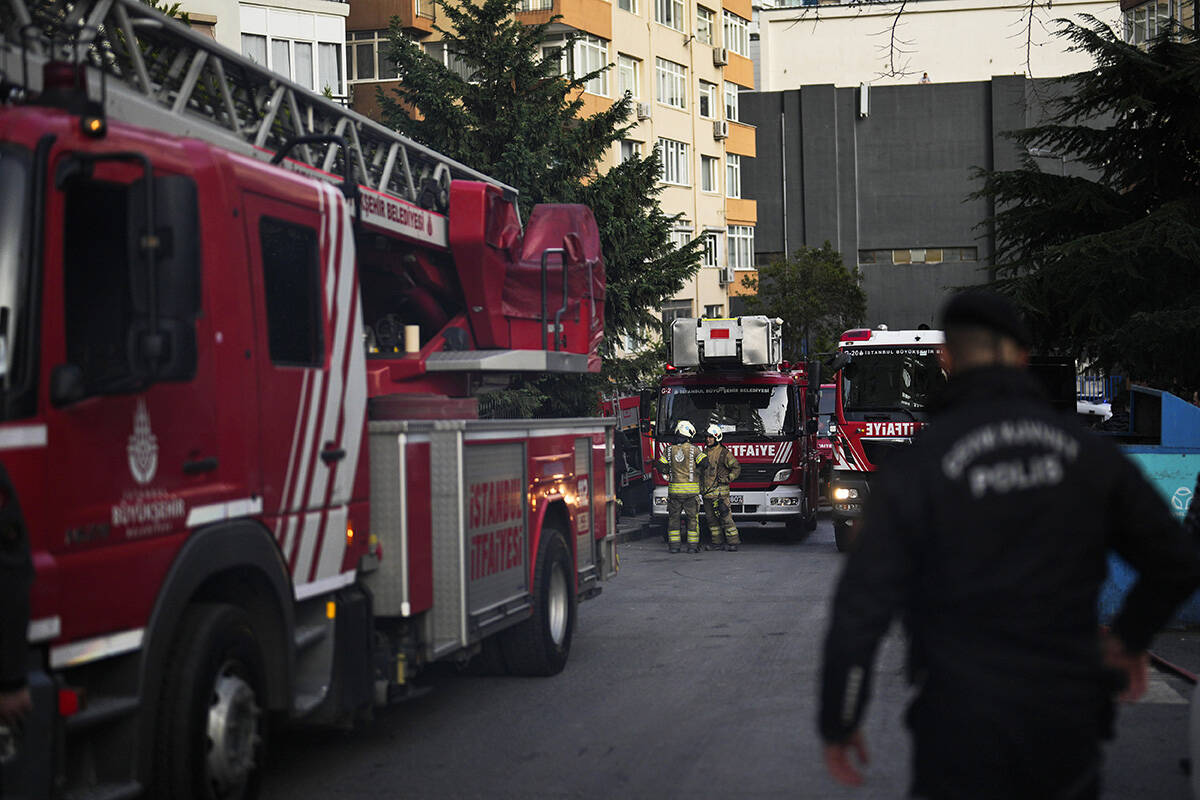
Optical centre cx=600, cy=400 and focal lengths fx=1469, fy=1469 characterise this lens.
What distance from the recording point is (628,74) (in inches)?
1793

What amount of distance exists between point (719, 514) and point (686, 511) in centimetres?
63

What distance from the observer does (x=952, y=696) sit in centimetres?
327

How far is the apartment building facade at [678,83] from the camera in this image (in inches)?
1487

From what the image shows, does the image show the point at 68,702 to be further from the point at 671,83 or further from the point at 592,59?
the point at 671,83

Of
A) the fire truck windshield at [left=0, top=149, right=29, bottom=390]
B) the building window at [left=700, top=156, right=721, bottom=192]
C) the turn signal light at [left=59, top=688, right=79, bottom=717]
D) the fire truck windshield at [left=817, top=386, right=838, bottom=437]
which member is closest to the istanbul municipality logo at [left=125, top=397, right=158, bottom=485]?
the fire truck windshield at [left=0, top=149, right=29, bottom=390]

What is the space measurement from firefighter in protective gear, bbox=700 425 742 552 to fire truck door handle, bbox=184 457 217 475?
47.8 ft

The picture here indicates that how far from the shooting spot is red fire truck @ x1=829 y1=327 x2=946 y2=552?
18.5m

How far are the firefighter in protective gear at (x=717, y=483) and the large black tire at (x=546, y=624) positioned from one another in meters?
9.91

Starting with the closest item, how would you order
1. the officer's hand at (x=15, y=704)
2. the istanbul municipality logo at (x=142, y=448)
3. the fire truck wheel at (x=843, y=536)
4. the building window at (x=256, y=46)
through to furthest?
the officer's hand at (x=15, y=704), the istanbul municipality logo at (x=142, y=448), the fire truck wheel at (x=843, y=536), the building window at (x=256, y=46)

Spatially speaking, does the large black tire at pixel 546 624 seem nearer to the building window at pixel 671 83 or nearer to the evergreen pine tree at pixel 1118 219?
the evergreen pine tree at pixel 1118 219

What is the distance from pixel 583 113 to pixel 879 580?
37.8 meters

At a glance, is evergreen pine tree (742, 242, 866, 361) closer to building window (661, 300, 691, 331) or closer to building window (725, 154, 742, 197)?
building window (661, 300, 691, 331)

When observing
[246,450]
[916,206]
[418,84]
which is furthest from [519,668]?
[916,206]

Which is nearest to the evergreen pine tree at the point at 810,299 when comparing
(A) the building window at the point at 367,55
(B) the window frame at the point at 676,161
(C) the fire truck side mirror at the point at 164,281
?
(B) the window frame at the point at 676,161
